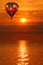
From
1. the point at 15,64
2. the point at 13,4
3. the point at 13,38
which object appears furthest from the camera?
the point at 13,38

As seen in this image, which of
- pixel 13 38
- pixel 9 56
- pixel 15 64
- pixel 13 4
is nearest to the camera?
pixel 15 64

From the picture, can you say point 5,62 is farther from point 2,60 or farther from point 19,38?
point 19,38

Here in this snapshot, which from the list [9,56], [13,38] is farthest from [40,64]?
[13,38]

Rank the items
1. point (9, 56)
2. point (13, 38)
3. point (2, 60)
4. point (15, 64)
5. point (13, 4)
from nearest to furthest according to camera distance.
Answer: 1. point (15, 64)
2. point (2, 60)
3. point (9, 56)
4. point (13, 4)
5. point (13, 38)

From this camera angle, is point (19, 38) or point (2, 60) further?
point (19, 38)

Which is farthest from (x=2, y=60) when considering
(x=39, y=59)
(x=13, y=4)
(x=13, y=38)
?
(x=13, y=38)

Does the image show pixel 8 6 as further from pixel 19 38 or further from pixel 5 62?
pixel 19 38

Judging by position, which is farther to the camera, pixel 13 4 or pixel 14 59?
pixel 13 4

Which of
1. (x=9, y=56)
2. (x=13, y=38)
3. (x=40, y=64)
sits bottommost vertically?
(x=40, y=64)

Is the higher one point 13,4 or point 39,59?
point 13,4
